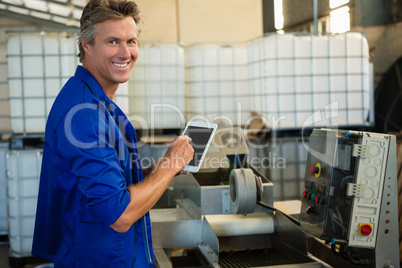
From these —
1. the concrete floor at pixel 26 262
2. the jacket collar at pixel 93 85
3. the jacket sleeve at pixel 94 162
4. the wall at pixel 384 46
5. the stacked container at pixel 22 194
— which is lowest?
the concrete floor at pixel 26 262

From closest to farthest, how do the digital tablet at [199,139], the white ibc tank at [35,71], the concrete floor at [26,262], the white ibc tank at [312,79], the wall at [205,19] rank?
the digital tablet at [199,139]
the white ibc tank at [35,71]
the white ibc tank at [312,79]
the concrete floor at [26,262]
the wall at [205,19]

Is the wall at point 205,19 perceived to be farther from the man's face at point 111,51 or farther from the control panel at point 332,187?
the man's face at point 111,51

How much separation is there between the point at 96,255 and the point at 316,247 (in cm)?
126

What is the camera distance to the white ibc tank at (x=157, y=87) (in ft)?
11.7

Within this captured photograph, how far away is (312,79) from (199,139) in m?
1.83

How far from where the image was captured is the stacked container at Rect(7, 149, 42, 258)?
3.30 meters

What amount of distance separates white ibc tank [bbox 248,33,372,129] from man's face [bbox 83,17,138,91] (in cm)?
193

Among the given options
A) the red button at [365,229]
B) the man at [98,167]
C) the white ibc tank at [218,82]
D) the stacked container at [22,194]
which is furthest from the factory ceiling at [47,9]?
the red button at [365,229]

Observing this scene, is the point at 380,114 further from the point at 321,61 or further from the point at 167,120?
A: the point at 167,120

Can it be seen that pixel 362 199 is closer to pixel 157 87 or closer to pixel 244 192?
pixel 244 192

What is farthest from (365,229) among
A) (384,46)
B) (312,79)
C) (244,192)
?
(384,46)

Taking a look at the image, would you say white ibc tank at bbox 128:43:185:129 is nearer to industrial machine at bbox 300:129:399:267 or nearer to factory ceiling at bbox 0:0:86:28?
factory ceiling at bbox 0:0:86:28

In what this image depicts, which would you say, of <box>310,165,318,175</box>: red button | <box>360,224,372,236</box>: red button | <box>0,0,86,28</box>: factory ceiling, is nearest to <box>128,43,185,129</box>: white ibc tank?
<box>0,0,86,28</box>: factory ceiling

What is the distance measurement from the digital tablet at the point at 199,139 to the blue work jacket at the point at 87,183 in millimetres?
210
